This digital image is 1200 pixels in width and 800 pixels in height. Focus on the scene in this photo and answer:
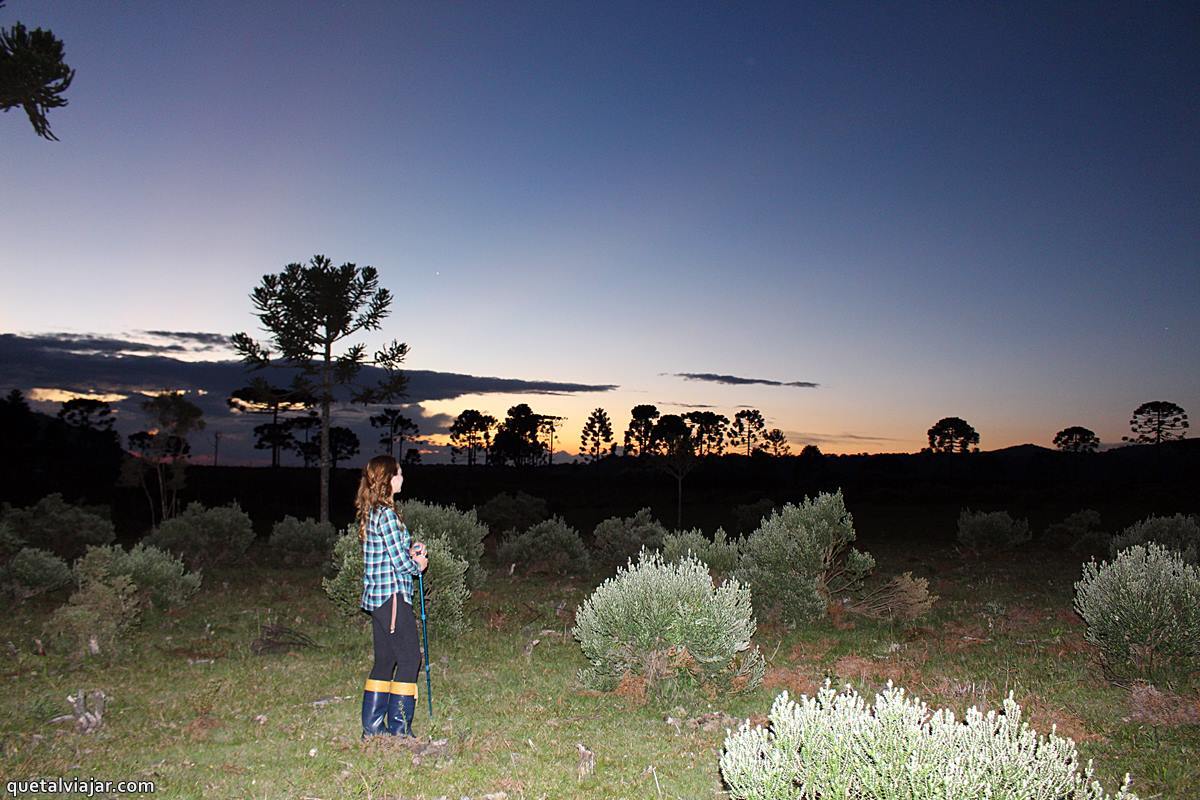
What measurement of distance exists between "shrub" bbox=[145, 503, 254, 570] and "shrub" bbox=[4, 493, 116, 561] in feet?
8.52

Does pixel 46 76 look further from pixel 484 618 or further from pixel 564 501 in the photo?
pixel 564 501

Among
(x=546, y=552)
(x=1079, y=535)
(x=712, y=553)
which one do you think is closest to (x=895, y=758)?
(x=712, y=553)

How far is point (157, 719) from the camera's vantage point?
7.05 meters

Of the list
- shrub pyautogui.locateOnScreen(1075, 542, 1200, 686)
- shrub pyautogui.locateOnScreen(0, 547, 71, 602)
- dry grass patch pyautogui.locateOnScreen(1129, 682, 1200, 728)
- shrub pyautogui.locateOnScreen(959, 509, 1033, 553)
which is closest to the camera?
dry grass patch pyautogui.locateOnScreen(1129, 682, 1200, 728)

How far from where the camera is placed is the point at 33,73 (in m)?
12.4

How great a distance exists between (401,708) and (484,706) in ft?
4.79

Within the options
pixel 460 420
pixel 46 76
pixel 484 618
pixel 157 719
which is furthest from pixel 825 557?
pixel 460 420

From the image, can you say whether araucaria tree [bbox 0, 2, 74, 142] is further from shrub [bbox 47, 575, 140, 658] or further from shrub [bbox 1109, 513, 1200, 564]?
shrub [bbox 1109, 513, 1200, 564]

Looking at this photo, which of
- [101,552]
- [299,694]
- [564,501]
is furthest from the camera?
[564,501]

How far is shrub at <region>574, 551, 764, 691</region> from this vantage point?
7.60 metres

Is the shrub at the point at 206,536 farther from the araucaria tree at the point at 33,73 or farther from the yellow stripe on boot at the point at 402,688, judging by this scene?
the yellow stripe on boot at the point at 402,688

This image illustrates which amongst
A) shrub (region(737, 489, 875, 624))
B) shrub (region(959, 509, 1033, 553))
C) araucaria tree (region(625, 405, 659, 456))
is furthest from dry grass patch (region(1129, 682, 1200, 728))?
araucaria tree (region(625, 405, 659, 456))

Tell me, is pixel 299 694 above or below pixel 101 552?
below

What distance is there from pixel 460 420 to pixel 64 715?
120 m
